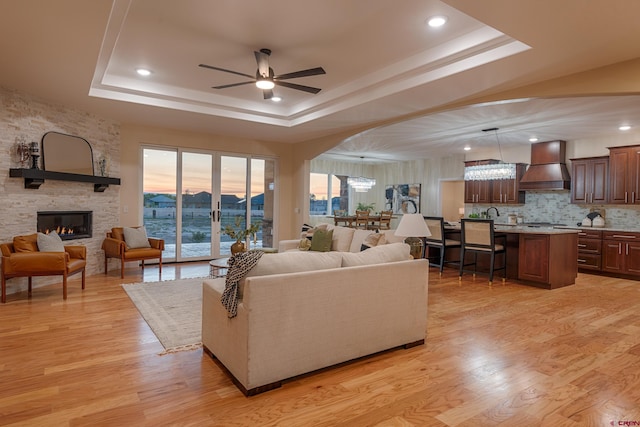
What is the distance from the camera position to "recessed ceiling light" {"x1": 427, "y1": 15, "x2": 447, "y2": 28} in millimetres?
3332

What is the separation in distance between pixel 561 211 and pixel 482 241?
3.23 m

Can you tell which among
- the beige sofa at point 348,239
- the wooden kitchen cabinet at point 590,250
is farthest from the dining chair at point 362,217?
the wooden kitchen cabinet at point 590,250

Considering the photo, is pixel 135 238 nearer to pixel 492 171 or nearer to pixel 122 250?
pixel 122 250

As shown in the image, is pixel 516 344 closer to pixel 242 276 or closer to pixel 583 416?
pixel 583 416

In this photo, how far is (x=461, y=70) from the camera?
12.7 feet

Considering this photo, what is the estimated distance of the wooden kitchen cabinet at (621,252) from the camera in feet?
21.3

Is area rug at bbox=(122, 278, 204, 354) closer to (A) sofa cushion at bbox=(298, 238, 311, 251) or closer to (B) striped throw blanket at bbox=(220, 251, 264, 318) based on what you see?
(B) striped throw blanket at bbox=(220, 251, 264, 318)

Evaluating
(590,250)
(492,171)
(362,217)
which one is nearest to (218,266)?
(362,217)

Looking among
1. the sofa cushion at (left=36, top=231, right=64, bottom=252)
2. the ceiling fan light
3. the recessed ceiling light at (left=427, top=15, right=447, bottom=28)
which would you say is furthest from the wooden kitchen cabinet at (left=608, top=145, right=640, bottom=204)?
the sofa cushion at (left=36, top=231, right=64, bottom=252)

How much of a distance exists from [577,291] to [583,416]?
4014 millimetres

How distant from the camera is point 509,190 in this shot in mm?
8617

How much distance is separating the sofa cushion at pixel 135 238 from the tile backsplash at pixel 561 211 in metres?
7.82

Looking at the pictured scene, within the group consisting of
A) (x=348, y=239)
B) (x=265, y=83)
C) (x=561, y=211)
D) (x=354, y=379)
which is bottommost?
(x=354, y=379)

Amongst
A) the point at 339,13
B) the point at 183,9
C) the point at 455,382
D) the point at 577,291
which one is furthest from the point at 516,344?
the point at 183,9
